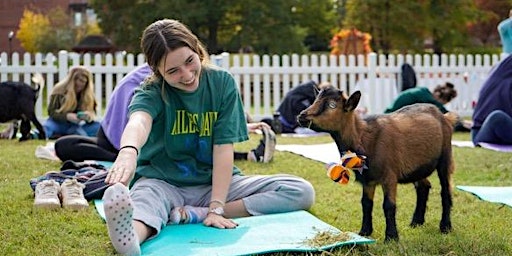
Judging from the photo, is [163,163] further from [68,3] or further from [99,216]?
[68,3]

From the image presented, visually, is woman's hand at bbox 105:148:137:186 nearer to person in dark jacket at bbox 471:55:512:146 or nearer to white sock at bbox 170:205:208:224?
white sock at bbox 170:205:208:224

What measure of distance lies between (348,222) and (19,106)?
743cm

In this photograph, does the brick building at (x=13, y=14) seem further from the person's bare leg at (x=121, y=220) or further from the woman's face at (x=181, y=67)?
the person's bare leg at (x=121, y=220)

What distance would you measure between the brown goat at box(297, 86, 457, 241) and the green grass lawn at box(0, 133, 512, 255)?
0.70 ft

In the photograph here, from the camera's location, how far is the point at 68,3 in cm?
3384

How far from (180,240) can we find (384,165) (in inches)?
43.7

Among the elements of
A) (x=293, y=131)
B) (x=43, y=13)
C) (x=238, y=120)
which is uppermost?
(x=43, y=13)

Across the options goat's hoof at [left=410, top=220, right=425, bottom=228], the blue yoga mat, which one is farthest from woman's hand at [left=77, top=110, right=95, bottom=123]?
goat's hoof at [left=410, top=220, right=425, bottom=228]

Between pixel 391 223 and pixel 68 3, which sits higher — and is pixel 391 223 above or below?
below

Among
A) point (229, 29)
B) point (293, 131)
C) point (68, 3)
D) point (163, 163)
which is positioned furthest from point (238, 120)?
point (68, 3)

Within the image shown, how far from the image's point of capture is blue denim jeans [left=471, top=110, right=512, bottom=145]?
8930 millimetres

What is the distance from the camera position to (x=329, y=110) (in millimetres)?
3566

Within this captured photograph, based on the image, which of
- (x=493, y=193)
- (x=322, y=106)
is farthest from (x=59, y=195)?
(x=493, y=193)

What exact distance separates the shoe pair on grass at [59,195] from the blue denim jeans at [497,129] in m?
5.81
